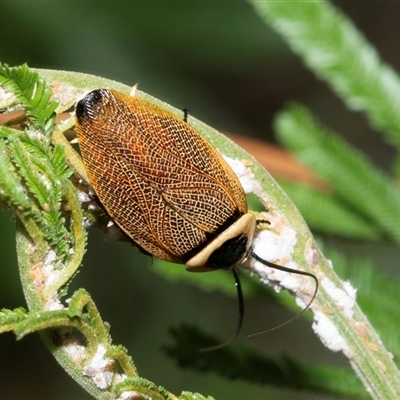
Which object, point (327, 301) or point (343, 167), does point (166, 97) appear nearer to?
point (343, 167)

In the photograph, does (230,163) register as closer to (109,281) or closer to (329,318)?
(329,318)

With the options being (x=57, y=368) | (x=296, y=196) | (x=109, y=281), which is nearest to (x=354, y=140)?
(x=109, y=281)

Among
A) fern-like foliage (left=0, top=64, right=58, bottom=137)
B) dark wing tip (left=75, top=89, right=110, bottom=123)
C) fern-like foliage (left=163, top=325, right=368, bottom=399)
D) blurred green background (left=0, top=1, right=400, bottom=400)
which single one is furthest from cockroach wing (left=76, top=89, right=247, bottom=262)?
blurred green background (left=0, top=1, right=400, bottom=400)

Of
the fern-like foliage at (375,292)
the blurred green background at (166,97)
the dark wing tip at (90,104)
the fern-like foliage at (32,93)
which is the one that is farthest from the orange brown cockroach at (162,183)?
the blurred green background at (166,97)

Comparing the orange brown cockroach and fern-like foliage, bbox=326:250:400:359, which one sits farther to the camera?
fern-like foliage, bbox=326:250:400:359

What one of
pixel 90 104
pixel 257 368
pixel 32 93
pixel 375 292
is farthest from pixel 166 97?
pixel 32 93

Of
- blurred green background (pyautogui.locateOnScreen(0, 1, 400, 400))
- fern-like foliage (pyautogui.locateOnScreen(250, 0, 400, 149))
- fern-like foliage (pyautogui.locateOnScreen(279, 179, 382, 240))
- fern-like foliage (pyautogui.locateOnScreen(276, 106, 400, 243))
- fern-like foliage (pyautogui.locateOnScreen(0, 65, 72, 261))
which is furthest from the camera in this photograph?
blurred green background (pyautogui.locateOnScreen(0, 1, 400, 400))

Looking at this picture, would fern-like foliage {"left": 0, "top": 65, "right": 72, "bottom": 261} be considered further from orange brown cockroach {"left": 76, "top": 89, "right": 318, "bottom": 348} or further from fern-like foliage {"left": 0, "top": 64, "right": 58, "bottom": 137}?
orange brown cockroach {"left": 76, "top": 89, "right": 318, "bottom": 348}
